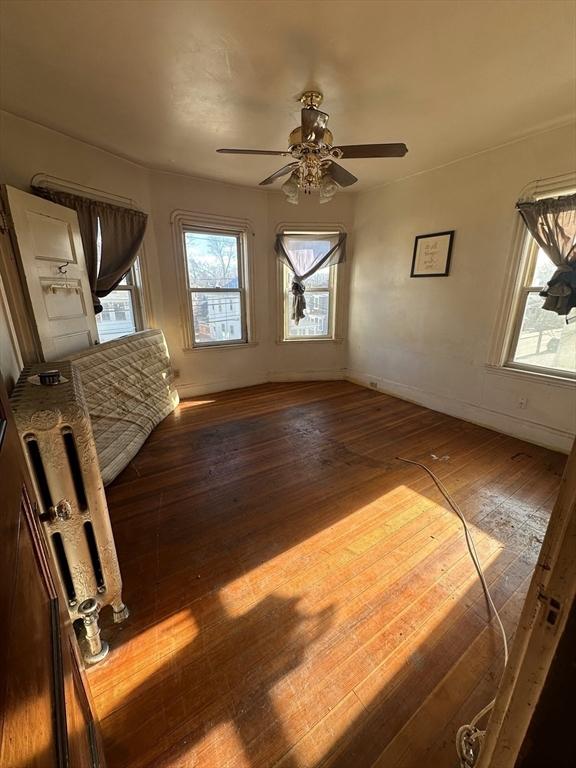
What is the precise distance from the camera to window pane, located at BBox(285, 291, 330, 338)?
4523 mm

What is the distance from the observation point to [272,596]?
1449 mm

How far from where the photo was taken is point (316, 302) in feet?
15.0

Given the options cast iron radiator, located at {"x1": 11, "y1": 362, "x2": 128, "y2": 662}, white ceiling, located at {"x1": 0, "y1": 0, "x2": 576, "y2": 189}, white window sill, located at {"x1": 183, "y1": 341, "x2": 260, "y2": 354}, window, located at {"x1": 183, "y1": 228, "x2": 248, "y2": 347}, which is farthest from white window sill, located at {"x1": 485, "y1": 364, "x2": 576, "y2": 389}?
cast iron radiator, located at {"x1": 11, "y1": 362, "x2": 128, "y2": 662}

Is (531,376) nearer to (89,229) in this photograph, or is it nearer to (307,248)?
(307,248)

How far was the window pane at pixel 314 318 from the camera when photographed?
4.52 metres

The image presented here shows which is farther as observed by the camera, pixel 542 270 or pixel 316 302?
pixel 316 302

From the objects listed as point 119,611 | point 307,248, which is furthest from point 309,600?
point 307,248

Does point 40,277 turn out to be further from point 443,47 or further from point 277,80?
point 443,47

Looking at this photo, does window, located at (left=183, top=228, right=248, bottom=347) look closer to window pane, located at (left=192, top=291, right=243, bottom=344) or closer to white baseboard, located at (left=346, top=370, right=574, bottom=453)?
window pane, located at (left=192, top=291, right=243, bottom=344)

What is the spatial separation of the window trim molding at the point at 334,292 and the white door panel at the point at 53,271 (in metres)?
2.37

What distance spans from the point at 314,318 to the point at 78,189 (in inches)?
118

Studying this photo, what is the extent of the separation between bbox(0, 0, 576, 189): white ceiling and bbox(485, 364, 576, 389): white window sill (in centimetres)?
195

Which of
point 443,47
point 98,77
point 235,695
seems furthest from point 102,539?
point 443,47

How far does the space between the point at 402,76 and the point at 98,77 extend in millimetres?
1840
